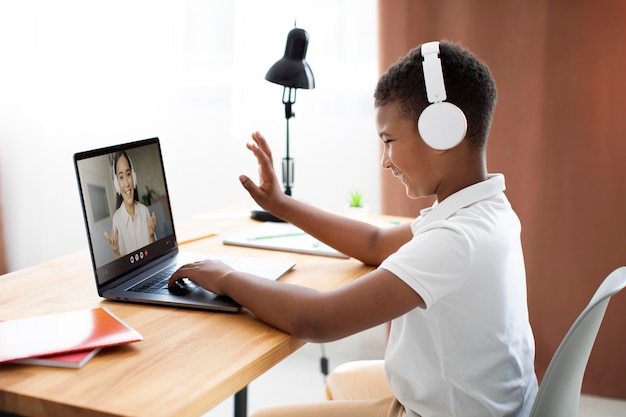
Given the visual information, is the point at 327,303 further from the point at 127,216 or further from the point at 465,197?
the point at 127,216

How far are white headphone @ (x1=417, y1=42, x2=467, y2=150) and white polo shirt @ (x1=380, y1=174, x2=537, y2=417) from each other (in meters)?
0.09

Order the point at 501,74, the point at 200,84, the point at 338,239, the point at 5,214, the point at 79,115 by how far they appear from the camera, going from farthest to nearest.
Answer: the point at 5,214 < the point at 79,115 < the point at 200,84 < the point at 501,74 < the point at 338,239

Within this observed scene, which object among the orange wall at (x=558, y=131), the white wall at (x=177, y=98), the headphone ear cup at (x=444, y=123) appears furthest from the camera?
the white wall at (x=177, y=98)

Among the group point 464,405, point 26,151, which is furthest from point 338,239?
point 26,151

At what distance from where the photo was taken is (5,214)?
3.23m

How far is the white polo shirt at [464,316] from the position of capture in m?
1.08

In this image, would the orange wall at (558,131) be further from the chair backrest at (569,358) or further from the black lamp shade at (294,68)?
the chair backrest at (569,358)

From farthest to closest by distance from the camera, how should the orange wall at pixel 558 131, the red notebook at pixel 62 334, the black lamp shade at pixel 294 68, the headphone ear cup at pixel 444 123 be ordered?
the orange wall at pixel 558 131 → the black lamp shade at pixel 294 68 → the headphone ear cup at pixel 444 123 → the red notebook at pixel 62 334

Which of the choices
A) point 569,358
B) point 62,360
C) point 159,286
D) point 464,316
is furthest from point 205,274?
point 569,358

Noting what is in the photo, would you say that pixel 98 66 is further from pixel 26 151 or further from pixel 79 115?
pixel 26 151

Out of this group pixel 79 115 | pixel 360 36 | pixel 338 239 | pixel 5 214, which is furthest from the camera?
pixel 5 214

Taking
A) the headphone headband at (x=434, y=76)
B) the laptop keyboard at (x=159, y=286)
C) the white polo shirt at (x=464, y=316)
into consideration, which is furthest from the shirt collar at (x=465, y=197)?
the laptop keyboard at (x=159, y=286)

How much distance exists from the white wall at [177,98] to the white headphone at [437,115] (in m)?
1.37

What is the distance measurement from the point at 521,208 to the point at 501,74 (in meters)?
0.43
